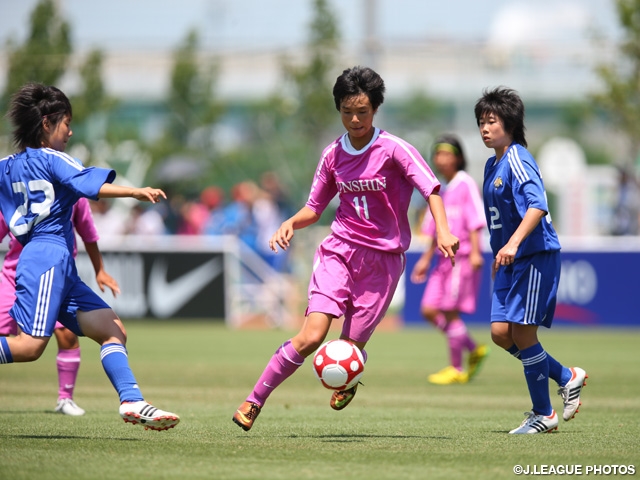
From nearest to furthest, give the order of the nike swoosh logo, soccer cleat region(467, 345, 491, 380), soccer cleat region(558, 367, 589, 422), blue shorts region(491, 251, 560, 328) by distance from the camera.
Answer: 1. blue shorts region(491, 251, 560, 328)
2. soccer cleat region(558, 367, 589, 422)
3. soccer cleat region(467, 345, 491, 380)
4. the nike swoosh logo

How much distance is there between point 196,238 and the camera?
2169cm

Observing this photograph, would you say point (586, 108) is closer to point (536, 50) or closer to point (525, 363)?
point (536, 50)

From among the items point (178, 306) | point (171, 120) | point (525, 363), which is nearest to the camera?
point (525, 363)

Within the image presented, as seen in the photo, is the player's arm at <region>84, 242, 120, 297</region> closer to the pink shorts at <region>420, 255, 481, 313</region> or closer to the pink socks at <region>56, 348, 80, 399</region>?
the pink socks at <region>56, 348, 80, 399</region>

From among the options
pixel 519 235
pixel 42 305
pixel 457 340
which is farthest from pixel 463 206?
pixel 42 305

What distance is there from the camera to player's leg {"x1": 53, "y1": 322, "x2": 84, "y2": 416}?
30.0 ft

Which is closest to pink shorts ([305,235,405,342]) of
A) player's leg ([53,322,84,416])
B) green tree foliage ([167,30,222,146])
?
player's leg ([53,322,84,416])

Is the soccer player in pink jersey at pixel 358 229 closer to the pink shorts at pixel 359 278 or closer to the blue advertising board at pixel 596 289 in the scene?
the pink shorts at pixel 359 278

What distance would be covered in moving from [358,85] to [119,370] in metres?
2.45

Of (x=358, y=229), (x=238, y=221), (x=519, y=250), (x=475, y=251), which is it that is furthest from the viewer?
(x=238, y=221)

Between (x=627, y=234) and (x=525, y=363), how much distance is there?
14915 millimetres

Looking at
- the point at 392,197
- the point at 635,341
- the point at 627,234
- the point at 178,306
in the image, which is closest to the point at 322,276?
the point at 392,197

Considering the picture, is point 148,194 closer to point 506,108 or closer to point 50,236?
point 50,236

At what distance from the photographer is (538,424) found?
7.78m
